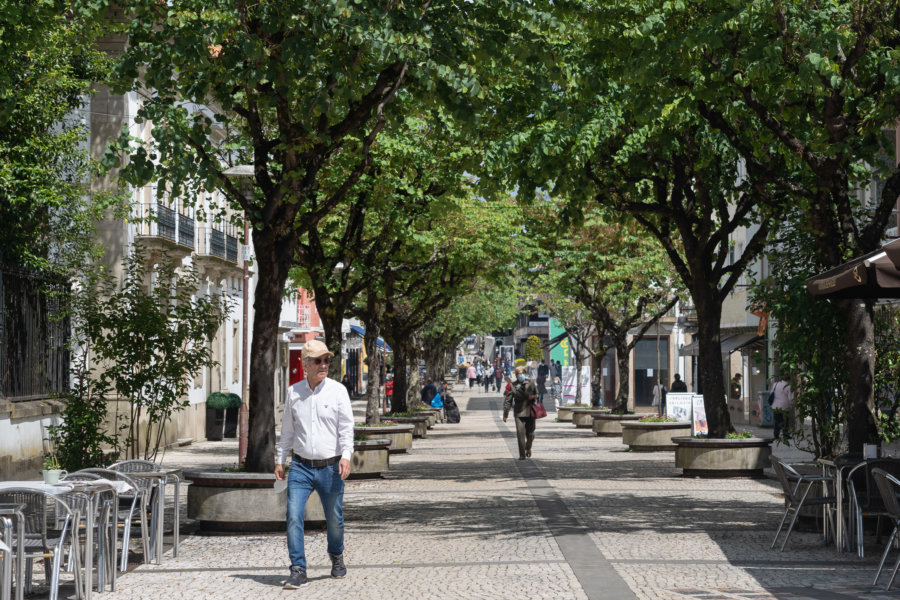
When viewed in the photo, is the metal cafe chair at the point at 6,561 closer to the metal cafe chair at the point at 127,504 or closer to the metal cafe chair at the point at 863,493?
the metal cafe chair at the point at 127,504

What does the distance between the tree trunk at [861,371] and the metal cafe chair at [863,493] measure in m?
1.02

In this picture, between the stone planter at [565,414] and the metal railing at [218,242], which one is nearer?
the metal railing at [218,242]

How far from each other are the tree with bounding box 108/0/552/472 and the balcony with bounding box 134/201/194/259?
11.2 meters

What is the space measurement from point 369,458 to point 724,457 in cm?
558

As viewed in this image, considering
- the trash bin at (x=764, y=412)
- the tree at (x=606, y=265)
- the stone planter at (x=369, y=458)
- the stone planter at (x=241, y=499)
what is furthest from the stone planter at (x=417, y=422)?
the stone planter at (x=241, y=499)

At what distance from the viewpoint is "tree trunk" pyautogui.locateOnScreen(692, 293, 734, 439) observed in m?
22.1

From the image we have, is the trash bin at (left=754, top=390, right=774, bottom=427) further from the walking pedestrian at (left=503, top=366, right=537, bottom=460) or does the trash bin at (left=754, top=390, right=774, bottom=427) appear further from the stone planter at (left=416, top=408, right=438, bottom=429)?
the walking pedestrian at (left=503, top=366, right=537, bottom=460)

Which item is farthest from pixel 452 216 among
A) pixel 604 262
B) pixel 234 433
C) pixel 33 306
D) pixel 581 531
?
pixel 581 531

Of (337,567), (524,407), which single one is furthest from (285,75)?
(524,407)

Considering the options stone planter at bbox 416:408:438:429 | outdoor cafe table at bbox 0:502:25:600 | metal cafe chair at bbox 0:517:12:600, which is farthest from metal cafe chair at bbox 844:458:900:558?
stone planter at bbox 416:408:438:429

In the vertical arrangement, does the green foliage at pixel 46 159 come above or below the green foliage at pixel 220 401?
above

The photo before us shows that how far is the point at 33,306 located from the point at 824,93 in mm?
12260

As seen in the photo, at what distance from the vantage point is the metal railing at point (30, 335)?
19.0 metres

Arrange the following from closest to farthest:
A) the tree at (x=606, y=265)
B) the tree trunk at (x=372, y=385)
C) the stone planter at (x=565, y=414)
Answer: the tree trunk at (x=372, y=385) → the tree at (x=606, y=265) → the stone planter at (x=565, y=414)
